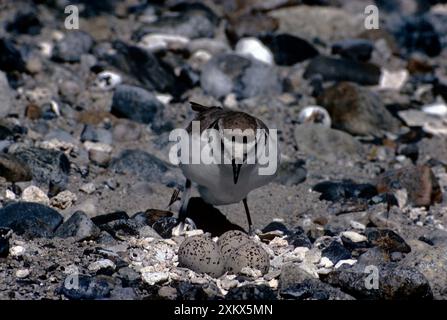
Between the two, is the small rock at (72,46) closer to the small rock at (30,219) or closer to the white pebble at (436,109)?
the small rock at (30,219)

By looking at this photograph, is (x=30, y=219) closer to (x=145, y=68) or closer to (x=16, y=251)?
(x=16, y=251)

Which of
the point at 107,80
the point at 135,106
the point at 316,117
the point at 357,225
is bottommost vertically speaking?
the point at 357,225

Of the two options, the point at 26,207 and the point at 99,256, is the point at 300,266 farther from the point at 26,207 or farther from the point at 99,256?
the point at 26,207

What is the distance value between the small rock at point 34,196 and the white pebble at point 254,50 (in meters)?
3.12

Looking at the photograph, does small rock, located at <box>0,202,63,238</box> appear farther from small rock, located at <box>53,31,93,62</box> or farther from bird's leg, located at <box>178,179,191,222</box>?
small rock, located at <box>53,31,93,62</box>

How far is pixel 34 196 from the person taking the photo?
5.36 meters

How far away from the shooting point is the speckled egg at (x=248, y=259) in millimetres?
4453

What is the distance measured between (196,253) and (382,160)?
280 centimetres

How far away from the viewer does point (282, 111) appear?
726 centimetres

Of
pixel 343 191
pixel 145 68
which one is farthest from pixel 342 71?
pixel 343 191

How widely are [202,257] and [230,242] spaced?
24cm

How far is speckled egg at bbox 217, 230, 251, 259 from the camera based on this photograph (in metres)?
4.55
